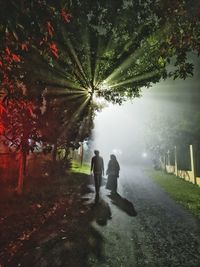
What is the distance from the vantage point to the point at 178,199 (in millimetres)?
13227

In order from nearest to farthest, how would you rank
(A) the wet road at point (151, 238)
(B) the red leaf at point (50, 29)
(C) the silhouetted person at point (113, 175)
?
(B) the red leaf at point (50, 29) → (A) the wet road at point (151, 238) → (C) the silhouetted person at point (113, 175)

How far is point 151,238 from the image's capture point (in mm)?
6957

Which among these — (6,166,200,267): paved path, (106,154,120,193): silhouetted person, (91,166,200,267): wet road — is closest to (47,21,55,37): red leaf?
(6,166,200,267): paved path

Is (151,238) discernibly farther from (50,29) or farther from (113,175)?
(113,175)

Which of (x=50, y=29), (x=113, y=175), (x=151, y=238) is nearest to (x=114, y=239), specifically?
(x=151, y=238)

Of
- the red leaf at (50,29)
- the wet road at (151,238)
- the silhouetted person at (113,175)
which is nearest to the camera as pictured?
the red leaf at (50,29)

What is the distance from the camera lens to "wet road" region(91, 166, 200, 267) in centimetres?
555

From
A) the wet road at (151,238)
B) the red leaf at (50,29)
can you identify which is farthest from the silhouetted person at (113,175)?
the red leaf at (50,29)

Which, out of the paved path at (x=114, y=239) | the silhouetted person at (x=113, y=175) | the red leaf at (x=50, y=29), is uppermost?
the red leaf at (x=50, y=29)

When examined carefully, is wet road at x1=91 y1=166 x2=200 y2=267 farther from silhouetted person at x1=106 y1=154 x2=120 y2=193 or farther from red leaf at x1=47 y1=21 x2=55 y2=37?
red leaf at x1=47 y1=21 x2=55 y2=37

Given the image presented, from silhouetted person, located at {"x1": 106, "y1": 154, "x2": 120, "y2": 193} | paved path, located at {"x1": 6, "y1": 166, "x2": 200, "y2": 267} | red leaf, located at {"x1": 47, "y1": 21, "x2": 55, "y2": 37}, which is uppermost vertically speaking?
red leaf, located at {"x1": 47, "y1": 21, "x2": 55, "y2": 37}

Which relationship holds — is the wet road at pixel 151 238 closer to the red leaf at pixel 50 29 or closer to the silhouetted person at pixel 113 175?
the silhouetted person at pixel 113 175

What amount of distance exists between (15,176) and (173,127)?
68.3 ft

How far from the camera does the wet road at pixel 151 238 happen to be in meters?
5.55
